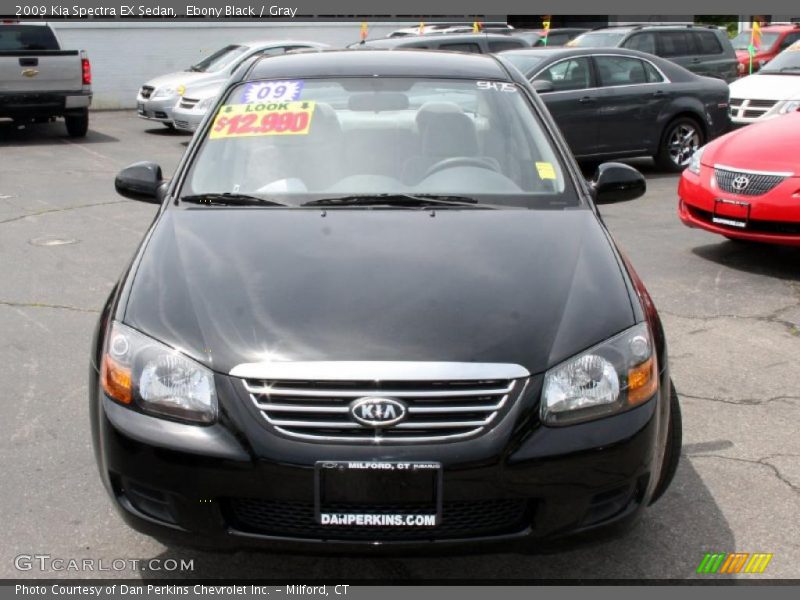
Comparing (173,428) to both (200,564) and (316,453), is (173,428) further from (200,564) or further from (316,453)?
(200,564)

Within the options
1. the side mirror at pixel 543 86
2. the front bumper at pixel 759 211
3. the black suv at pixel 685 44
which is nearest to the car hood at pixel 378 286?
the front bumper at pixel 759 211

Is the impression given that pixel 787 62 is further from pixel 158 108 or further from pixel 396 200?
pixel 396 200

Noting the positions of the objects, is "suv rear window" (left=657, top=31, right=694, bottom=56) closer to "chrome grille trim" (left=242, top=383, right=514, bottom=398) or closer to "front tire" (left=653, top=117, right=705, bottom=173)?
"front tire" (left=653, top=117, right=705, bottom=173)

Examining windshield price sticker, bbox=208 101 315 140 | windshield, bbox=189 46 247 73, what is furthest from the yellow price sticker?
windshield, bbox=189 46 247 73

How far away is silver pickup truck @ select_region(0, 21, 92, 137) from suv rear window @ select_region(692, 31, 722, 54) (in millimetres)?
10044

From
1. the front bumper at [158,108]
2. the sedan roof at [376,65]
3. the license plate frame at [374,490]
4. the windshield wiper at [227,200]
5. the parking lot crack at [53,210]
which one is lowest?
the front bumper at [158,108]

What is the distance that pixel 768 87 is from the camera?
14.2 m

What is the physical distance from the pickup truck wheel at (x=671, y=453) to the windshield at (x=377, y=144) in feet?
3.02

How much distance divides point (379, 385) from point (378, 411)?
73mm

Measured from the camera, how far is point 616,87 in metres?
12.9

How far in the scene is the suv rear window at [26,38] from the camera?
52.7 feet

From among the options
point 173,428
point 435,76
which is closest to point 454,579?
point 173,428

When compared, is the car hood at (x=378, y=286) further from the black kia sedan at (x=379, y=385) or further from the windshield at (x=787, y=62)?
the windshield at (x=787, y=62)
